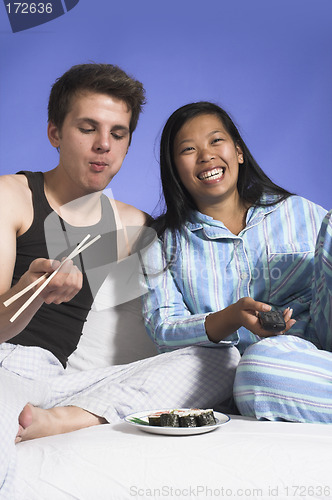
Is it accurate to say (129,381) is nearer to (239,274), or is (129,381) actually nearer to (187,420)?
(187,420)

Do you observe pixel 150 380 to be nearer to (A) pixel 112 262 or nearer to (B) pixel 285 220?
(A) pixel 112 262

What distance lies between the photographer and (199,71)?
2695mm

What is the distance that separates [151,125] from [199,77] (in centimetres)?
30

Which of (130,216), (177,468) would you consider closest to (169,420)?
(177,468)

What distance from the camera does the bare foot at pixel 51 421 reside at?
108 cm

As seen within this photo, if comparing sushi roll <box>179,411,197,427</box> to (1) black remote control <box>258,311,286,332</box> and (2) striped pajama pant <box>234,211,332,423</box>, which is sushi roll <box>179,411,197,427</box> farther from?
(1) black remote control <box>258,311,286,332</box>

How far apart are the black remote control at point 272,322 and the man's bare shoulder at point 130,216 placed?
0.56 m

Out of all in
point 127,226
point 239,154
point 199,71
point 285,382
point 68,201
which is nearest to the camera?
point 285,382

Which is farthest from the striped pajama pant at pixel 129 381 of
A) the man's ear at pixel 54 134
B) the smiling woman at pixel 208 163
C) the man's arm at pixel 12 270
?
the man's ear at pixel 54 134

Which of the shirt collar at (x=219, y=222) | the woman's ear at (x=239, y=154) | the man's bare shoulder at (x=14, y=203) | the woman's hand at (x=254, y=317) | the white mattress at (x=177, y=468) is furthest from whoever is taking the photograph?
the woman's ear at (x=239, y=154)

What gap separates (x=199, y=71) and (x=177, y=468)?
2.09 meters

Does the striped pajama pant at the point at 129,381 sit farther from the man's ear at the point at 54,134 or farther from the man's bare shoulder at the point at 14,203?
the man's ear at the point at 54,134

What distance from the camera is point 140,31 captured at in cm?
266

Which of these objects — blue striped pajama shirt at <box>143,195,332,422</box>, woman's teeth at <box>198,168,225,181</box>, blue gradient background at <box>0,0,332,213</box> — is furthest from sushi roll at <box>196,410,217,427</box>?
blue gradient background at <box>0,0,332,213</box>
